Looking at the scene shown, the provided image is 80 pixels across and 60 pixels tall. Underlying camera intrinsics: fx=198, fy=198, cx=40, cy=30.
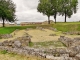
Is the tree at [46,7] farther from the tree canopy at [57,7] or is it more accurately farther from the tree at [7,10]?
the tree at [7,10]

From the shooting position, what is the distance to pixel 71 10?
96.6 m

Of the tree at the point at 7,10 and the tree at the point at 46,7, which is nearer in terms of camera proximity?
the tree at the point at 7,10

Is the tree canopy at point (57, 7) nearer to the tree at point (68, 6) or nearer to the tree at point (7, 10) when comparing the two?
the tree at point (68, 6)

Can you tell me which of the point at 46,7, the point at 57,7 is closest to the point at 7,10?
the point at 46,7

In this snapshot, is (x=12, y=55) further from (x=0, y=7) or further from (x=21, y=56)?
(x=0, y=7)

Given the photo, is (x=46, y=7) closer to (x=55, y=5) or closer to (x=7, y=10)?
(x=55, y=5)

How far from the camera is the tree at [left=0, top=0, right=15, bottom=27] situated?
81.7 metres

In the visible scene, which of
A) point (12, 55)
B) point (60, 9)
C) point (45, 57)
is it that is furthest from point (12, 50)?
point (60, 9)

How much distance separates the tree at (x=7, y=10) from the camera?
81650 mm

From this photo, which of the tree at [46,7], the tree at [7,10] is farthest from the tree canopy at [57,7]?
the tree at [7,10]

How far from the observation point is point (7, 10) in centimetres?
8206

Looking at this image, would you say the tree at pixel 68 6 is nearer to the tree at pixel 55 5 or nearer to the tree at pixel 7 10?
the tree at pixel 55 5

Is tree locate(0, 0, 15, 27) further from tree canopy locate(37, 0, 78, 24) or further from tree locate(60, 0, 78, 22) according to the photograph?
tree locate(60, 0, 78, 22)

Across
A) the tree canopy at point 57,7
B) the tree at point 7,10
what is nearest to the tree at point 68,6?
the tree canopy at point 57,7
